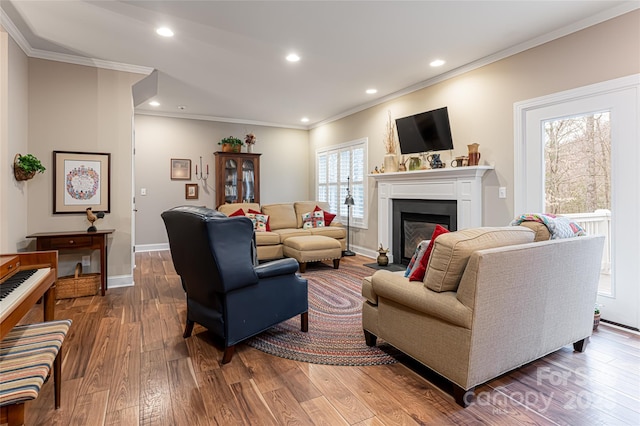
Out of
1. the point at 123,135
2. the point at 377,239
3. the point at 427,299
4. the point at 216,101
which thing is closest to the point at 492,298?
the point at 427,299

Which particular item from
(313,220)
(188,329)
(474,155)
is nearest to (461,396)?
(188,329)

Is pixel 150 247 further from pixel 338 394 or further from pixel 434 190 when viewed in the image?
pixel 338 394

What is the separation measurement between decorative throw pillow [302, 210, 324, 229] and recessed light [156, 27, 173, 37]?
3412 millimetres

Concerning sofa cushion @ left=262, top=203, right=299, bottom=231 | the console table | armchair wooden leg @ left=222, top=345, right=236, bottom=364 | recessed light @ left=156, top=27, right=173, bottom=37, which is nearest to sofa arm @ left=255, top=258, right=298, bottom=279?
armchair wooden leg @ left=222, top=345, right=236, bottom=364

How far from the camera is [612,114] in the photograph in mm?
2863

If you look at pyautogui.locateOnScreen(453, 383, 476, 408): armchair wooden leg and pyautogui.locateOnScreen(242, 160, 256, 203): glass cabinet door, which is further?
pyautogui.locateOnScreen(242, 160, 256, 203): glass cabinet door

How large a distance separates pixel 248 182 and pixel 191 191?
3.79ft

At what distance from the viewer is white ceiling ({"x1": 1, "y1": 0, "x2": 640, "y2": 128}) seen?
2.79 meters

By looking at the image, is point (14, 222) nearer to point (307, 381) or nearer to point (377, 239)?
point (307, 381)

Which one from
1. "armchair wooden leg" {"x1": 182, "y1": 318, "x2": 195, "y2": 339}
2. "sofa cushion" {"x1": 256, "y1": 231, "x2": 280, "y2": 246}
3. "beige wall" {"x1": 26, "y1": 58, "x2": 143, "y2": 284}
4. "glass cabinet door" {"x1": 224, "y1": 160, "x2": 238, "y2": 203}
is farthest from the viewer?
"glass cabinet door" {"x1": 224, "y1": 160, "x2": 238, "y2": 203}

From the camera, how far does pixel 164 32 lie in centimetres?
321

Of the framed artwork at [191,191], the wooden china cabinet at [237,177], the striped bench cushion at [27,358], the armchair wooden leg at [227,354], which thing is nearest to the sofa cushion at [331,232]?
the wooden china cabinet at [237,177]

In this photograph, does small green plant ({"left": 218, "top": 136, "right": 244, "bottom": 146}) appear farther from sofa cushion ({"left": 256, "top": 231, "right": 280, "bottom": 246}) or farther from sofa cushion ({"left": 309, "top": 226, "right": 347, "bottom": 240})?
sofa cushion ({"left": 309, "top": 226, "right": 347, "bottom": 240})

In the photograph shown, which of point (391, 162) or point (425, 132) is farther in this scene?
point (391, 162)
